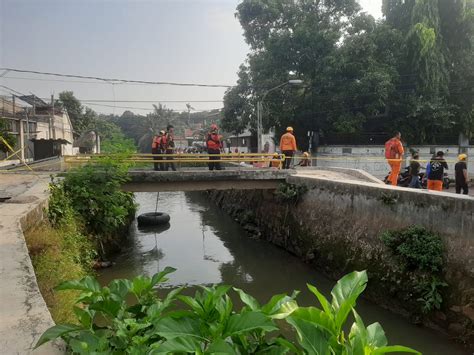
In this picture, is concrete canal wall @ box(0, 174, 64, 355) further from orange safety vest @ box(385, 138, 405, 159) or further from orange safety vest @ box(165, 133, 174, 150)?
orange safety vest @ box(385, 138, 405, 159)

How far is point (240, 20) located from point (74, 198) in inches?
880

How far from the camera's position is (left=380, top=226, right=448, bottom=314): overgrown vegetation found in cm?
645

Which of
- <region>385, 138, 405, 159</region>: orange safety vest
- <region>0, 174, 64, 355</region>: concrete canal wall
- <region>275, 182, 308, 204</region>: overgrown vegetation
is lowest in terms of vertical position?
<region>275, 182, 308, 204</region>: overgrown vegetation

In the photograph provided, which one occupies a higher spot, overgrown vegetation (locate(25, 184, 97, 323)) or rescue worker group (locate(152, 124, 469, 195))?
Result: rescue worker group (locate(152, 124, 469, 195))

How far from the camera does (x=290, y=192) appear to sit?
39.0ft

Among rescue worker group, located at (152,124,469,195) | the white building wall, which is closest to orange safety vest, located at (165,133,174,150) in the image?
rescue worker group, located at (152,124,469,195)

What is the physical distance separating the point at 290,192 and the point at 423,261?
5507 millimetres

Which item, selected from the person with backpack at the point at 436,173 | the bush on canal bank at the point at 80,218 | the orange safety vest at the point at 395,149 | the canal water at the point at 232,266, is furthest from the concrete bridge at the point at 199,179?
the person with backpack at the point at 436,173

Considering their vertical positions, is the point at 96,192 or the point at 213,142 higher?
the point at 213,142

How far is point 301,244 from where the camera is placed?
11.2 meters

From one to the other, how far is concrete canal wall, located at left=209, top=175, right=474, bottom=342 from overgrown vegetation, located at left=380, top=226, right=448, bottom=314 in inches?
4.8

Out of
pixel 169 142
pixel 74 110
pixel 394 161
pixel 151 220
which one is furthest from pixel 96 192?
pixel 74 110

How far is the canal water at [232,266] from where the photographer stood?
6680 mm

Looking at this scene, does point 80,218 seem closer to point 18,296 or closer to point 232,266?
point 232,266
